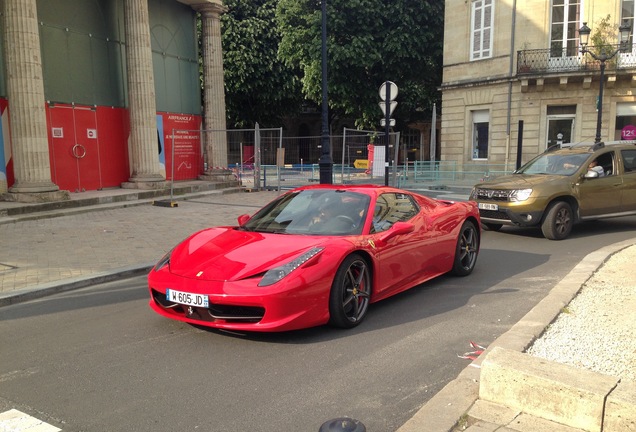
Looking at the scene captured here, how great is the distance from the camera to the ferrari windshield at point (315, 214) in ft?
17.5

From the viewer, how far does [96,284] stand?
697 cm

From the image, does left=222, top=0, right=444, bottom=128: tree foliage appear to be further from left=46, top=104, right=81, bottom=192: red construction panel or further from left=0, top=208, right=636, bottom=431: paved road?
left=0, top=208, right=636, bottom=431: paved road

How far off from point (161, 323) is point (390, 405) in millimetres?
2666

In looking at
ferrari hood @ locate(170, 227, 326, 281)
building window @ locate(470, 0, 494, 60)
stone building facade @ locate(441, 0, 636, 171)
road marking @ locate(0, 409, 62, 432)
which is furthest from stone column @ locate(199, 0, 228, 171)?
road marking @ locate(0, 409, 62, 432)

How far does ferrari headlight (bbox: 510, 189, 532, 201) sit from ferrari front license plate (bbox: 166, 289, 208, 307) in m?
7.04

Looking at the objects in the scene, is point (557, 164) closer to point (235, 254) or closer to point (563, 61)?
point (235, 254)

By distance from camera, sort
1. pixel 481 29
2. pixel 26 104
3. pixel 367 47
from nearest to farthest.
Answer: pixel 26 104, pixel 481 29, pixel 367 47

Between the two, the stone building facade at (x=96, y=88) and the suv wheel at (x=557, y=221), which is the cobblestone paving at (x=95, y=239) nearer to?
the stone building facade at (x=96, y=88)

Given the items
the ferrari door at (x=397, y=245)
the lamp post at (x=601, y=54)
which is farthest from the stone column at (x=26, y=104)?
the lamp post at (x=601, y=54)

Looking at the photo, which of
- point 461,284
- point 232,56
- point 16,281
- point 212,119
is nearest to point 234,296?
point 461,284

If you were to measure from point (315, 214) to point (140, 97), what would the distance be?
42.4 ft

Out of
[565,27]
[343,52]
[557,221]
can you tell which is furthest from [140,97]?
[565,27]

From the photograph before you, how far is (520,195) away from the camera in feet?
31.4

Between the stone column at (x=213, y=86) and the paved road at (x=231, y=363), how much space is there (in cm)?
1420
